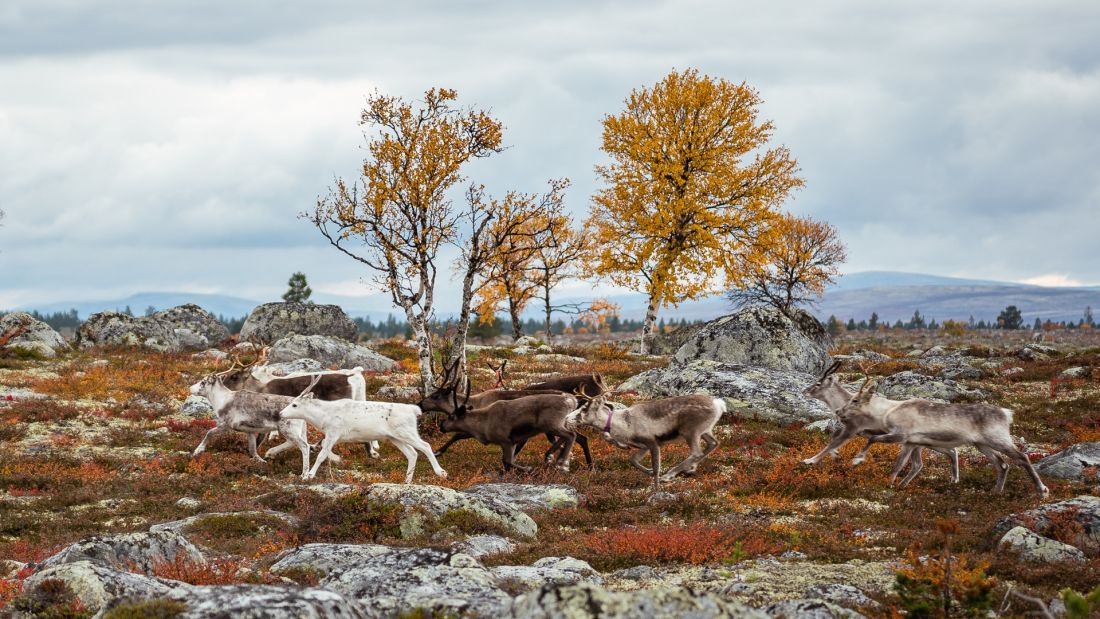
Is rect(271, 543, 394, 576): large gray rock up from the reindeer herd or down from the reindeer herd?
down

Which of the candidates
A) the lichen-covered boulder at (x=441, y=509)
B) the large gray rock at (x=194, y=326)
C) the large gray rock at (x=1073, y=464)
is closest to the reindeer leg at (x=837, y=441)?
the large gray rock at (x=1073, y=464)

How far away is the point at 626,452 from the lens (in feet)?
62.6

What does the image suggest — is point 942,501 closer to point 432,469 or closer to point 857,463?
point 857,463

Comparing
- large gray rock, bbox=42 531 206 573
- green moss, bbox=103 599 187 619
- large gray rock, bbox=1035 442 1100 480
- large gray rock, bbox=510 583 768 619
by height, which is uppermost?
large gray rock, bbox=510 583 768 619

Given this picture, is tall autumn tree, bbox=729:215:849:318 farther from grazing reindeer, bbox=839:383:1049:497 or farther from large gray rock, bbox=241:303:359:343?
grazing reindeer, bbox=839:383:1049:497

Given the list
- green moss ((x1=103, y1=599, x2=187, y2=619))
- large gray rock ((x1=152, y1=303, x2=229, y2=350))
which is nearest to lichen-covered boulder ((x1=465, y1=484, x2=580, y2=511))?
green moss ((x1=103, y1=599, x2=187, y2=619))

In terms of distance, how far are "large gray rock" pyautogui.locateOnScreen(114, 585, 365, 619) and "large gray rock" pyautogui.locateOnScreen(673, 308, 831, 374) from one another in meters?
25.7

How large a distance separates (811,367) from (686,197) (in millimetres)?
14473

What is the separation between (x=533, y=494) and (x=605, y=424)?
262 centimetres

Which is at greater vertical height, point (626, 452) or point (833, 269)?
point (833, 269)

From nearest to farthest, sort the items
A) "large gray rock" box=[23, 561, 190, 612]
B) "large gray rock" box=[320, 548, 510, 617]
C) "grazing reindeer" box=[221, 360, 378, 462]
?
"large gray rock" box=[320, 548, 510, 617] < "large gray rock" box=[23, 561, 190, 612] < "grazing reindeer" box=[221, 360, 378, 462]

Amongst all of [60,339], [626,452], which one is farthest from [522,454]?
[60,339]

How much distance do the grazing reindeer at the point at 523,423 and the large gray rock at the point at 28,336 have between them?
2687 cm

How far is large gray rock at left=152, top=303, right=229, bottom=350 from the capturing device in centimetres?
4581
